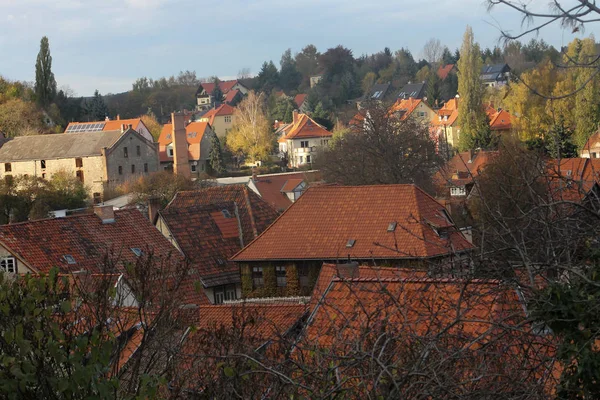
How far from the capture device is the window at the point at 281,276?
2858 centimetres

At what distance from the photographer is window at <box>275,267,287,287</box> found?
93.8 ft

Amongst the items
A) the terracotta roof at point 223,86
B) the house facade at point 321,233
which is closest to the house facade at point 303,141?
the house facade at point 321,233

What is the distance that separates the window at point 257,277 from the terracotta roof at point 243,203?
364 centimetres

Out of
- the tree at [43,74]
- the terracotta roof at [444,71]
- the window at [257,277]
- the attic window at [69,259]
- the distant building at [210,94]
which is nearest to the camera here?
the attic window at [69,259]

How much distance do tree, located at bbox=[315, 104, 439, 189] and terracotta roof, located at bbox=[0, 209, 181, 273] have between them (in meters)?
14.6

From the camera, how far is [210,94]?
135750 mm

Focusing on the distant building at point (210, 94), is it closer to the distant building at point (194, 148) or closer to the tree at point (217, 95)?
the tree at point (217, 95)

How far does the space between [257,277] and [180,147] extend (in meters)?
44.2

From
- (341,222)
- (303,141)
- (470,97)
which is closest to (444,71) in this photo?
(303,141)

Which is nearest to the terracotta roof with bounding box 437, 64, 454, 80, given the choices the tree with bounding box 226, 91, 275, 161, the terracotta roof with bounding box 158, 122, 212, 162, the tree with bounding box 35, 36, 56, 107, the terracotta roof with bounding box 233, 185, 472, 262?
the tree with bounding box 226, 91, 275, 161

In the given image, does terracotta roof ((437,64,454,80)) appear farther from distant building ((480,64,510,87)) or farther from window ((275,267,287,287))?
window ((275,267,287,287))

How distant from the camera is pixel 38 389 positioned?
18.4 ft

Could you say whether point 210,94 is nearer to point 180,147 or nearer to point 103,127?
point 103,127

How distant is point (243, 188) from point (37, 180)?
20.2m
